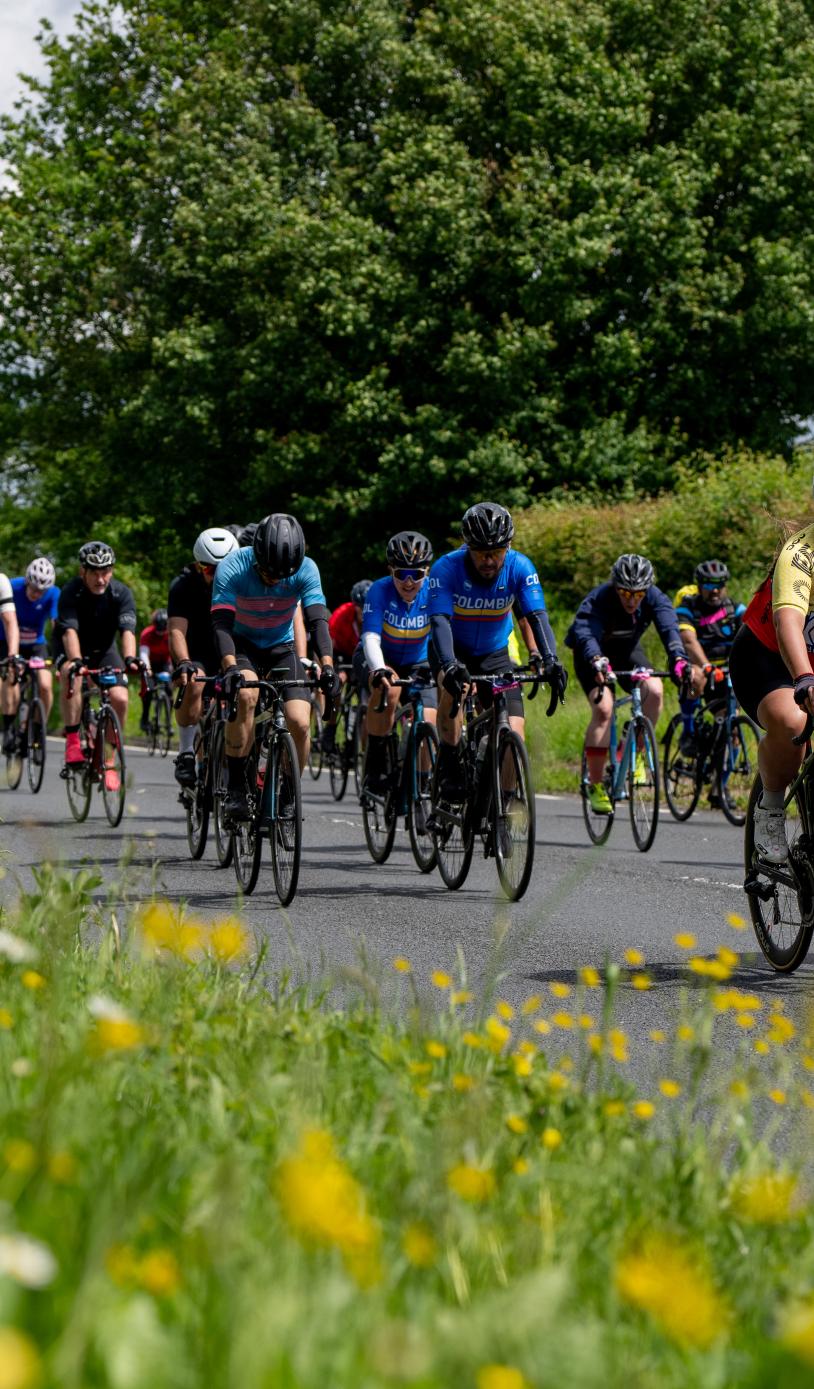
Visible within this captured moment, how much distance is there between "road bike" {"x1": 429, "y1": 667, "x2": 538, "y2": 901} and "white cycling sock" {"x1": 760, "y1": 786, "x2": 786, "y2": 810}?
2.07 m

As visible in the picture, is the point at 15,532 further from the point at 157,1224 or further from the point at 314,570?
the point at 157,1224

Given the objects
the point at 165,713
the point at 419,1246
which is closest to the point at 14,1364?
the point at 419,1246

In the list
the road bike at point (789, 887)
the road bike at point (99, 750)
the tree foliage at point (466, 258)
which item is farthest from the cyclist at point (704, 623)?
the tree foliage at point (466, 258)

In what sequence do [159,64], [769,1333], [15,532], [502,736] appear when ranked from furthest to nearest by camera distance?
[15,532] → [159,64] → [502,736] → [769,1333]

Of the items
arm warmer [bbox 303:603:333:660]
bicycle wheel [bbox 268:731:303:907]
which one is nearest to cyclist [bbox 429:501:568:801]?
arm warmer [bbox 303:603:333:660]

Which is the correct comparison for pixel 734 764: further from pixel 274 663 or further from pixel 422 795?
pixel 274 663

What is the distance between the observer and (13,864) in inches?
425

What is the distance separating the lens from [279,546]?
972 centimetres

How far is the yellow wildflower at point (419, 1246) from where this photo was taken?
237cm

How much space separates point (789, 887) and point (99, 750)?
799 cm

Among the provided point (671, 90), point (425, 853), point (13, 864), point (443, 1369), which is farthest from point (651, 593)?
point (671, 90)

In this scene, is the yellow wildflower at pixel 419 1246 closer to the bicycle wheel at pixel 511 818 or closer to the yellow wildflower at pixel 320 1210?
the yellow wildflower at pixel 320 1210

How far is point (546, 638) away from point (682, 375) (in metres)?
26.0

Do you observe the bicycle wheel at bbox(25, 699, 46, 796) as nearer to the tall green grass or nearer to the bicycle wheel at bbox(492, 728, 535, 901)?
the bicycle wheel at bbox(492, 728, 535, 901)
